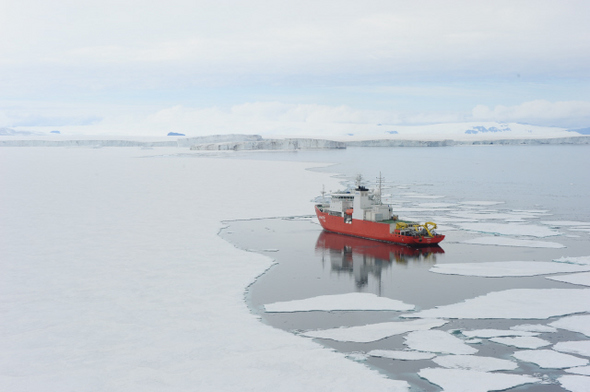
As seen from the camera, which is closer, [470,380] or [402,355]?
[470,380]

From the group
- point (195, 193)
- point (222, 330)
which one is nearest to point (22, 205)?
point (195, 193)

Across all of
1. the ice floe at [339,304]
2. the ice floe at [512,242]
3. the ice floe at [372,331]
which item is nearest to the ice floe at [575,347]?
the ice floe at [372,331]

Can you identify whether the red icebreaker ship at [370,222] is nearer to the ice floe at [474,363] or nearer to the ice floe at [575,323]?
the ice floe at [575,323]

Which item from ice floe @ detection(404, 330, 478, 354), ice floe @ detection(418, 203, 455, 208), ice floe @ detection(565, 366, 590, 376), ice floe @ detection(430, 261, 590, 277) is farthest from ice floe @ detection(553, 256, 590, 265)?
ice floe @ detection(418, 203, 455, 208)

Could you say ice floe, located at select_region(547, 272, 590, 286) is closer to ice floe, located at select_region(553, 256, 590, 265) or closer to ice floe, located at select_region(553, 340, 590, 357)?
ice floe, located at select_region(553, 256, 590, 265)

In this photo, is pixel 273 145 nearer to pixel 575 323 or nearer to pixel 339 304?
pixel 339 304

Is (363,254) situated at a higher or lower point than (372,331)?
higher

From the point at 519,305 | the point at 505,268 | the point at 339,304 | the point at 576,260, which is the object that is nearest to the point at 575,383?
the point at 519,305
